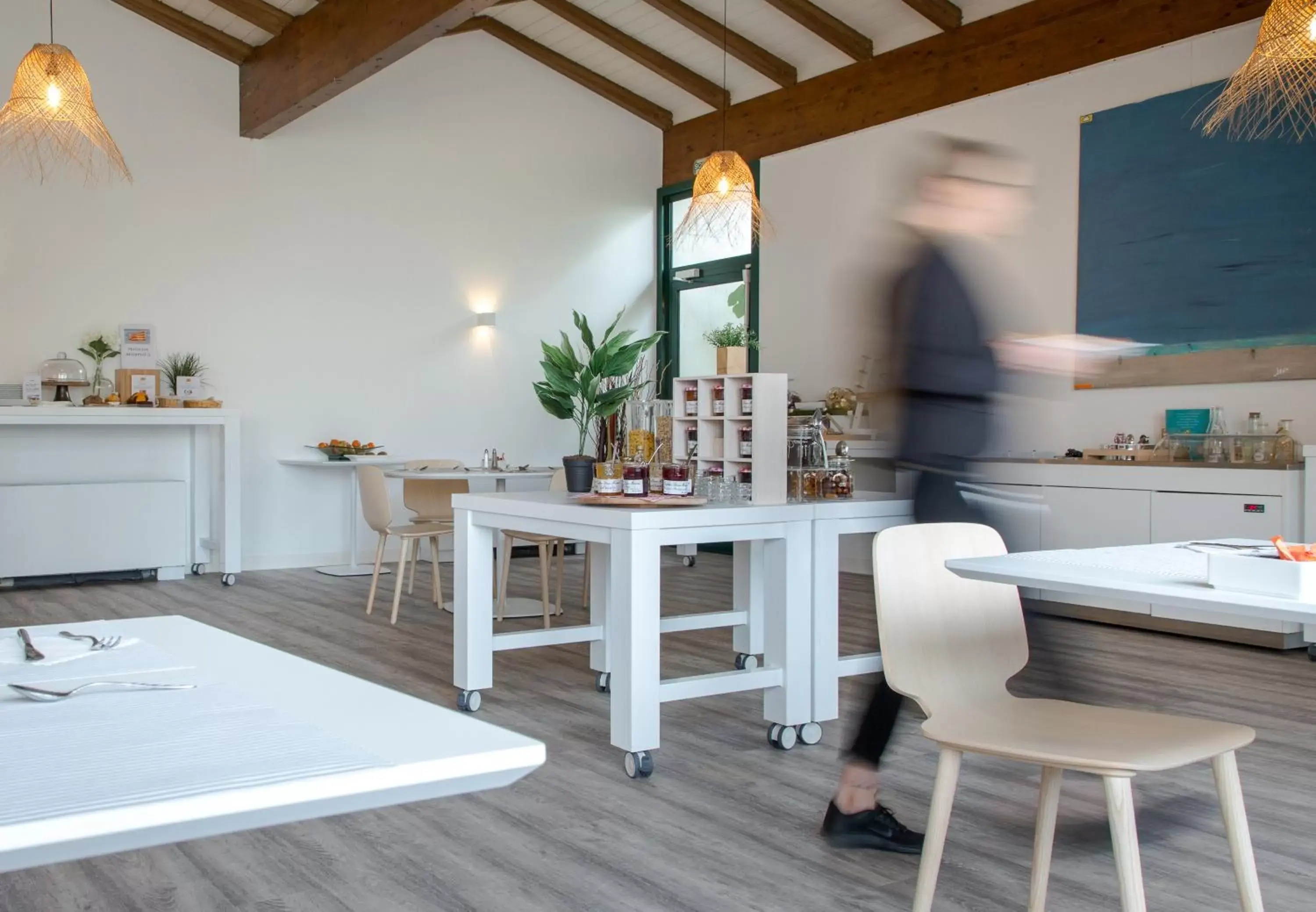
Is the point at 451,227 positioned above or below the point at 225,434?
above

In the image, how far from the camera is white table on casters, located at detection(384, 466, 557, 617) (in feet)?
18.2

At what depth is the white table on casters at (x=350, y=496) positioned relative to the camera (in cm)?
720

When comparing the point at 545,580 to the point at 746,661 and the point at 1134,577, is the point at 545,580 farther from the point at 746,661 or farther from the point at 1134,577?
the point at 1134,577

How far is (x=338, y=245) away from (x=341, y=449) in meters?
1.41

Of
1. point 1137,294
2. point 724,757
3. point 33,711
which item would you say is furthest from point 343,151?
point 33,711

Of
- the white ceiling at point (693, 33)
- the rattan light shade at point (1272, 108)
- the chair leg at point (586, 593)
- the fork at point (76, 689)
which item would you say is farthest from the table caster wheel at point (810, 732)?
the white ceiling at point (693, 33)

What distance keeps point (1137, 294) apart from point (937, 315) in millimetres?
3657

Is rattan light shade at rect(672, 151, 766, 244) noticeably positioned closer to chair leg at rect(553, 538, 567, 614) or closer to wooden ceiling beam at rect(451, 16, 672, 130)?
chair leg at rect(553, 538, 567, 614)

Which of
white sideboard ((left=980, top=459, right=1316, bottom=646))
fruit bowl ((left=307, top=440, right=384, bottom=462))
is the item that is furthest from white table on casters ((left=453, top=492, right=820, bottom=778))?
fruit bowl ((left=307, top=440, right=384, bottom=462))

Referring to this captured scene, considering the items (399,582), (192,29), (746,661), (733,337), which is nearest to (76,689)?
(746,661)

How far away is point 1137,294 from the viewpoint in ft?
19.4

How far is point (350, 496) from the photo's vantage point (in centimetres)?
755

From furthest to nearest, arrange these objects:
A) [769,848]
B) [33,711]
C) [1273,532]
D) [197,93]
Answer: [197,93] → [1273,532] → [769,848] → [33,711]

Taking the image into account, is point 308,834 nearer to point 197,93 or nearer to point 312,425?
point 312,425
